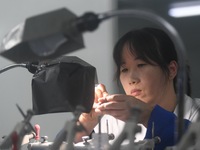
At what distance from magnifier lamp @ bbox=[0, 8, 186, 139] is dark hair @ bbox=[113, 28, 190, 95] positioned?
59 centimetres

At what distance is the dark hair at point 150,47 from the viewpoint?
4.08 ft

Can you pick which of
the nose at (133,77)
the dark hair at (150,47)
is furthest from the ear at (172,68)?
the nose at (133,77)

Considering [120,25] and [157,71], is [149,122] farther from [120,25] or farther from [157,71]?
[120,25]

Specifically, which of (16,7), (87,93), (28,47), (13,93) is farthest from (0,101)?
(28,47)

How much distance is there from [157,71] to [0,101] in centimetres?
121

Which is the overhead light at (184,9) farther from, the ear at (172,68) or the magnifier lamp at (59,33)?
the magnifier lamp at (59,33)

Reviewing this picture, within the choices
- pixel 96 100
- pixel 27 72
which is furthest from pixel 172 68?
pixel 27 72

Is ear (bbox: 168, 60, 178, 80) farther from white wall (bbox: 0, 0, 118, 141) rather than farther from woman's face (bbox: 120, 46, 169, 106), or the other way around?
white wall (bbox: 0, 0, 118, 141)

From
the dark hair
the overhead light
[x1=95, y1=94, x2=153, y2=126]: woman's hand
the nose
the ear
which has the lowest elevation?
[x1=95, y1=94, x2=153, y2=126]: woman's hand

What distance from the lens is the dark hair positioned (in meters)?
1.24

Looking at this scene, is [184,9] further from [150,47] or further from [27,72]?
[27,72]

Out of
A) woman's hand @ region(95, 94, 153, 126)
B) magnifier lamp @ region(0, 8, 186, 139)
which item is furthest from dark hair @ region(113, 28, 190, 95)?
magnifier lamp @ region(0, 8, 186, 139)

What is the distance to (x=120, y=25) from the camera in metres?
1.91

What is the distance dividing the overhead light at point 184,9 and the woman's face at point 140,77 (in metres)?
0.74
